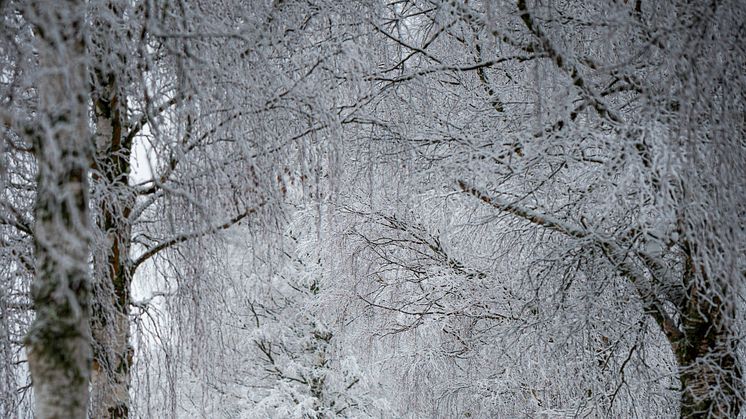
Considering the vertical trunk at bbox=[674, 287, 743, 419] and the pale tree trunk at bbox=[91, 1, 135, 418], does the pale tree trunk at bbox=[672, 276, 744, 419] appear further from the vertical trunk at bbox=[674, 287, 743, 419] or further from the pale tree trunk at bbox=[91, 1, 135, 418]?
the pale tree trunk at bbox=[91, 1, 135, 418]

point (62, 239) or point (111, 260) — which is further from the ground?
point (111, 260)

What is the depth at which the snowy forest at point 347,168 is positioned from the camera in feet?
7.84

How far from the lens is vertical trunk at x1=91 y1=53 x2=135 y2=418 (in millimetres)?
3164

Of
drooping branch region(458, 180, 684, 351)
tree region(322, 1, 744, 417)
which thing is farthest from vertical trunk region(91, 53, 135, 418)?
drooping branch region(458, 180, 684, 351)

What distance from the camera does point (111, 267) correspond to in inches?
134

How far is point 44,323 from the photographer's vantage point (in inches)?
91.0

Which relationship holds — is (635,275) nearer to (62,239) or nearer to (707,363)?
(707,363)

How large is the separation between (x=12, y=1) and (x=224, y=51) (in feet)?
2.69

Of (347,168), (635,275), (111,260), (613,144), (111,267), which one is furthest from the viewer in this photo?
(347,168)

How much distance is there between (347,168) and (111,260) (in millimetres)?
2126

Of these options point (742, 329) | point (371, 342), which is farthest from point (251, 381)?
point (742, 329)

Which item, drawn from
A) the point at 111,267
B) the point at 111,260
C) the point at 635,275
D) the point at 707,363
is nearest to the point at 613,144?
the point at 635,275

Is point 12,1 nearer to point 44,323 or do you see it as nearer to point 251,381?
point 44,323

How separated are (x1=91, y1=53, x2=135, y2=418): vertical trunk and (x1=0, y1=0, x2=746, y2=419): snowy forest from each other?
18 mm
